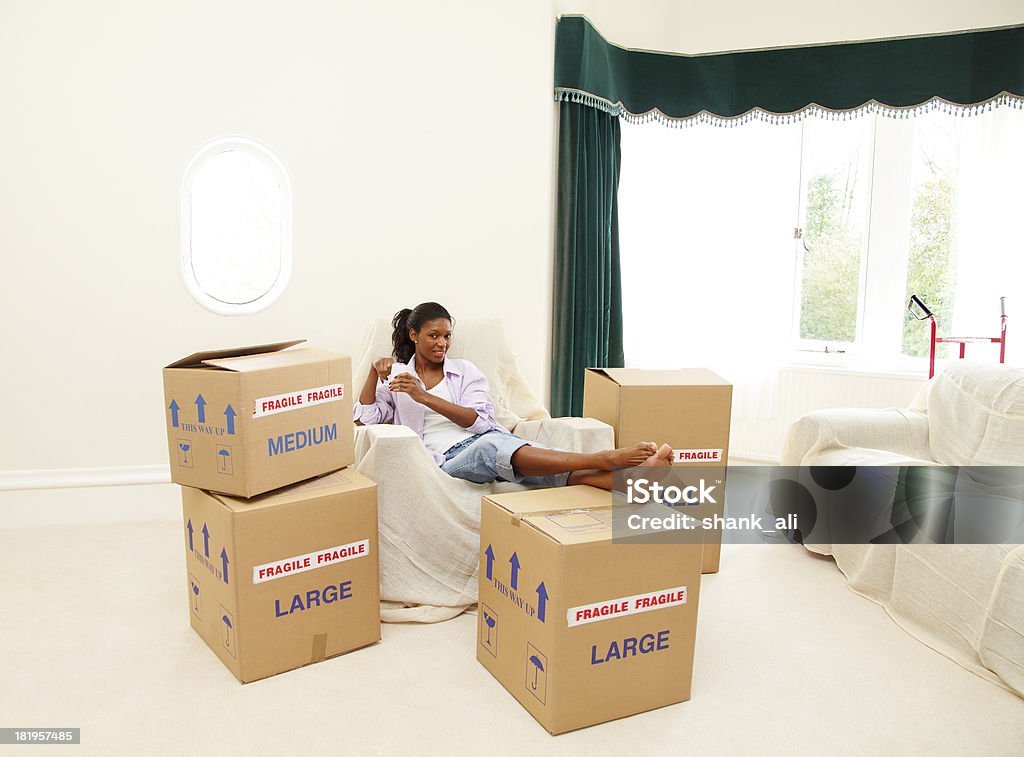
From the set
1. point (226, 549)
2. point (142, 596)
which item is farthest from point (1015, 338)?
point (142, 596)

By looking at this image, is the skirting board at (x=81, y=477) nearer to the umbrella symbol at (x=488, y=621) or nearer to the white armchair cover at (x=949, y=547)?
the umbrella symbol at (x=488, y=621)

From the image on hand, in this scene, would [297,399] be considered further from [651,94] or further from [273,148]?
[651,94]

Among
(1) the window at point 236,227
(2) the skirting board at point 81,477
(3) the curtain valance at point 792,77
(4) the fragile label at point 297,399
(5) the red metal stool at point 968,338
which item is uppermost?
(3) the curtain valance at point 792,77

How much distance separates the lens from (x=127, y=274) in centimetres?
302

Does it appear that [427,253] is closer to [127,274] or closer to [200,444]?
[127,274]

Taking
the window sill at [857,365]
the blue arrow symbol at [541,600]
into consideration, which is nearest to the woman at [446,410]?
the blue arrow symbol at [541,600]

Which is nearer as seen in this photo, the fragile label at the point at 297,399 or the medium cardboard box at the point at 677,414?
the fragile label at the point at 297,399

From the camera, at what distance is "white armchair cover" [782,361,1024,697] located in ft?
6.57

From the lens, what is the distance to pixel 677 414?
253cm

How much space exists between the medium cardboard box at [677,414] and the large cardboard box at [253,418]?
89 centimetres

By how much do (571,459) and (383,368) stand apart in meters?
0.82

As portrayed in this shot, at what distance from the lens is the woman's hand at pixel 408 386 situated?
100 inches

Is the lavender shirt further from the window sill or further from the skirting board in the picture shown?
the window sill

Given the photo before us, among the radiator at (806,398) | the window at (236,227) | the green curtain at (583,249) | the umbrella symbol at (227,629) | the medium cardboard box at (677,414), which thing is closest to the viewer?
the umbrella symbol at (227,629)
